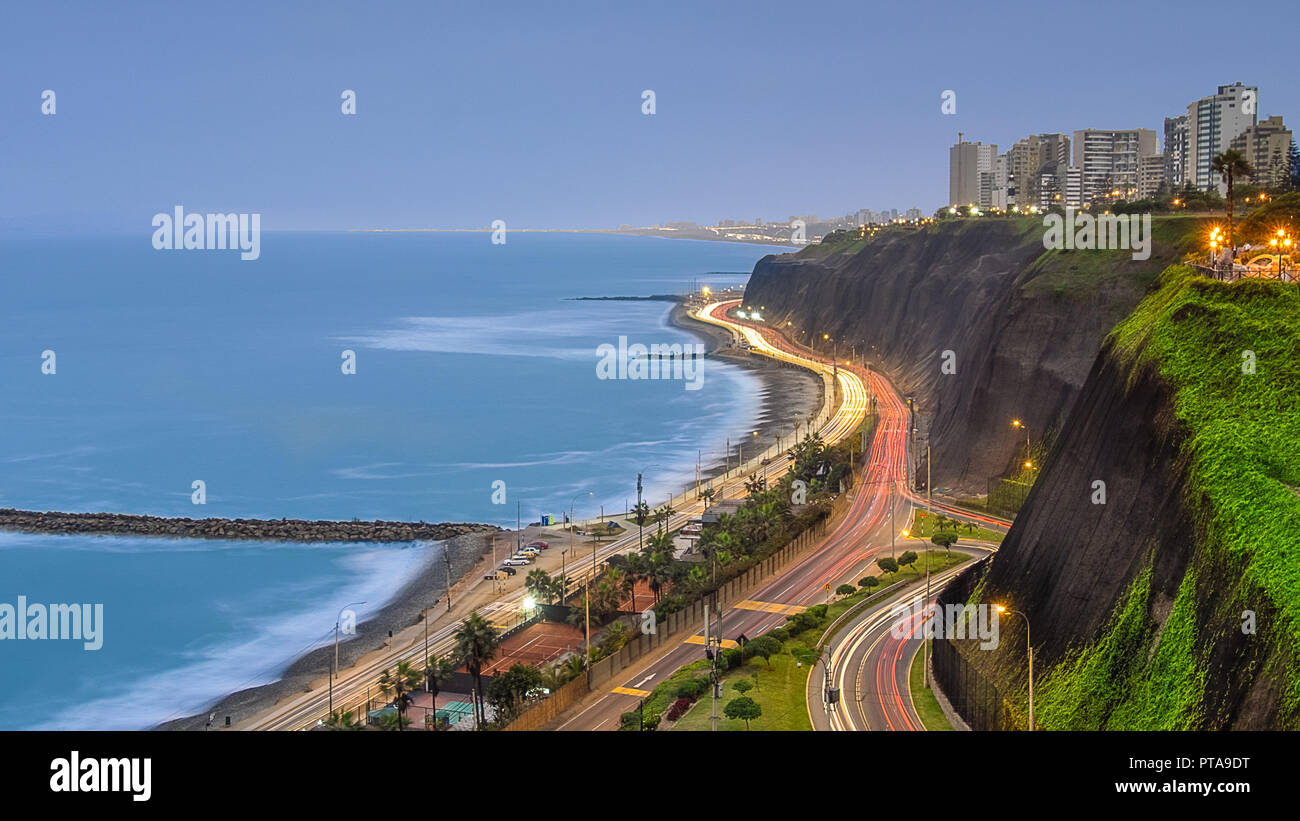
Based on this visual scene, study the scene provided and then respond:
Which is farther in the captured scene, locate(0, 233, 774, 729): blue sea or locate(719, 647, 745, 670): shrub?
locate(0, 233, 774, 729): blue sea

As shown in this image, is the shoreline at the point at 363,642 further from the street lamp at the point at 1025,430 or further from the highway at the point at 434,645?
A: the street lamp at the point at 1025,430

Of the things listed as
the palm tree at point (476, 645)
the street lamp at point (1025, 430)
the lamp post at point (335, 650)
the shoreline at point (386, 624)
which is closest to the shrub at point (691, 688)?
the palm tree at point (476, 645)

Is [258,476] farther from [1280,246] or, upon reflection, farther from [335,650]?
[1280,246]

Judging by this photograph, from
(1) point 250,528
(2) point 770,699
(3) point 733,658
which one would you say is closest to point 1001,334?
(3) point 733,658

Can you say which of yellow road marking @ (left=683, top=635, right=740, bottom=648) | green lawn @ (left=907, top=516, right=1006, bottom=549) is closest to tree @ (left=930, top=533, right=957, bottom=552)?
green lawn @ (left=907, top=516, right=1006, bottom=549)

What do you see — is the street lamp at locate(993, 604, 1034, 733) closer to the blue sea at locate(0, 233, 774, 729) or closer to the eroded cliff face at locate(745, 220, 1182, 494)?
the eroded cliff face at locate(745, 220, 1182, 494)

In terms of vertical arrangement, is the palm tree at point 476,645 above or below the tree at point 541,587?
above

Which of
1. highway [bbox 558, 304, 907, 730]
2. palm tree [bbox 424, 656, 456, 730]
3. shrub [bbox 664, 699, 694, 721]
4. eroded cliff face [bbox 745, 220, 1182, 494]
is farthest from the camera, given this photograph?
eroded cliff face [bbox 745, 220, 1182, 494]
